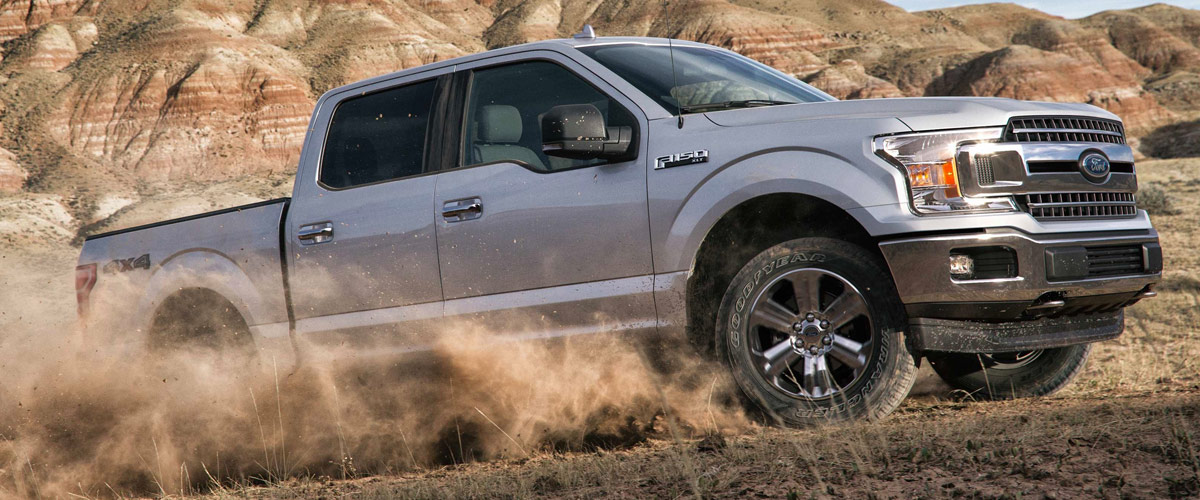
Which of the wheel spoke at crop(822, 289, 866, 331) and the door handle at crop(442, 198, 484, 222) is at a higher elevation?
the door handle at crop(442, 198, 484, 222)

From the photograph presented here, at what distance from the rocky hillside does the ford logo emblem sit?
1292 inches

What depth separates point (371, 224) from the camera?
216 inches

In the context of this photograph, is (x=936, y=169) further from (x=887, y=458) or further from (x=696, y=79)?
(x=696, y=79)

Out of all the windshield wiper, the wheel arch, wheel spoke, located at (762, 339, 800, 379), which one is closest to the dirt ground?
wheel spoke, located at (762, 339, 800, 379)

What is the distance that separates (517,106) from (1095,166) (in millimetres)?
2762

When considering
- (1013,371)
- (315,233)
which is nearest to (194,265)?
(315,233)

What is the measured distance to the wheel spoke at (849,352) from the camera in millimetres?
4230

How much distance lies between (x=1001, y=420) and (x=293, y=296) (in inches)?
148

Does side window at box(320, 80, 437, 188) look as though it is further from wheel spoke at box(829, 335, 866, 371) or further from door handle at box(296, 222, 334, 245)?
wheel spoke at box(829, 335, 866, 371)

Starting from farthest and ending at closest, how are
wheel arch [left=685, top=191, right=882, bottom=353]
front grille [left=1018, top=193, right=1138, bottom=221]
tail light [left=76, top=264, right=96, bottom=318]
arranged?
tail light [left=76, top=264, right=96, bottom=318], wheel arch [left=685, top=191, right=882, bottom=353], front grille [left=1018, top=193, right=1138, bottom=221]

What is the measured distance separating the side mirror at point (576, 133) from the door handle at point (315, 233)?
1.58m

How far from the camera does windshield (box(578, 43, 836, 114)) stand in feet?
16.4

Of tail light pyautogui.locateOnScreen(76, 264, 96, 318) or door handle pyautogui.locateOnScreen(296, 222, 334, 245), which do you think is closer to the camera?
door handle pyautogui.locateOnScreen(296, 222, 334, 245)

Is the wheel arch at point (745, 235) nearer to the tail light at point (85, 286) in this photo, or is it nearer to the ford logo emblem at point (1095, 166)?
the ford logo emblem at point (1095, 166)
